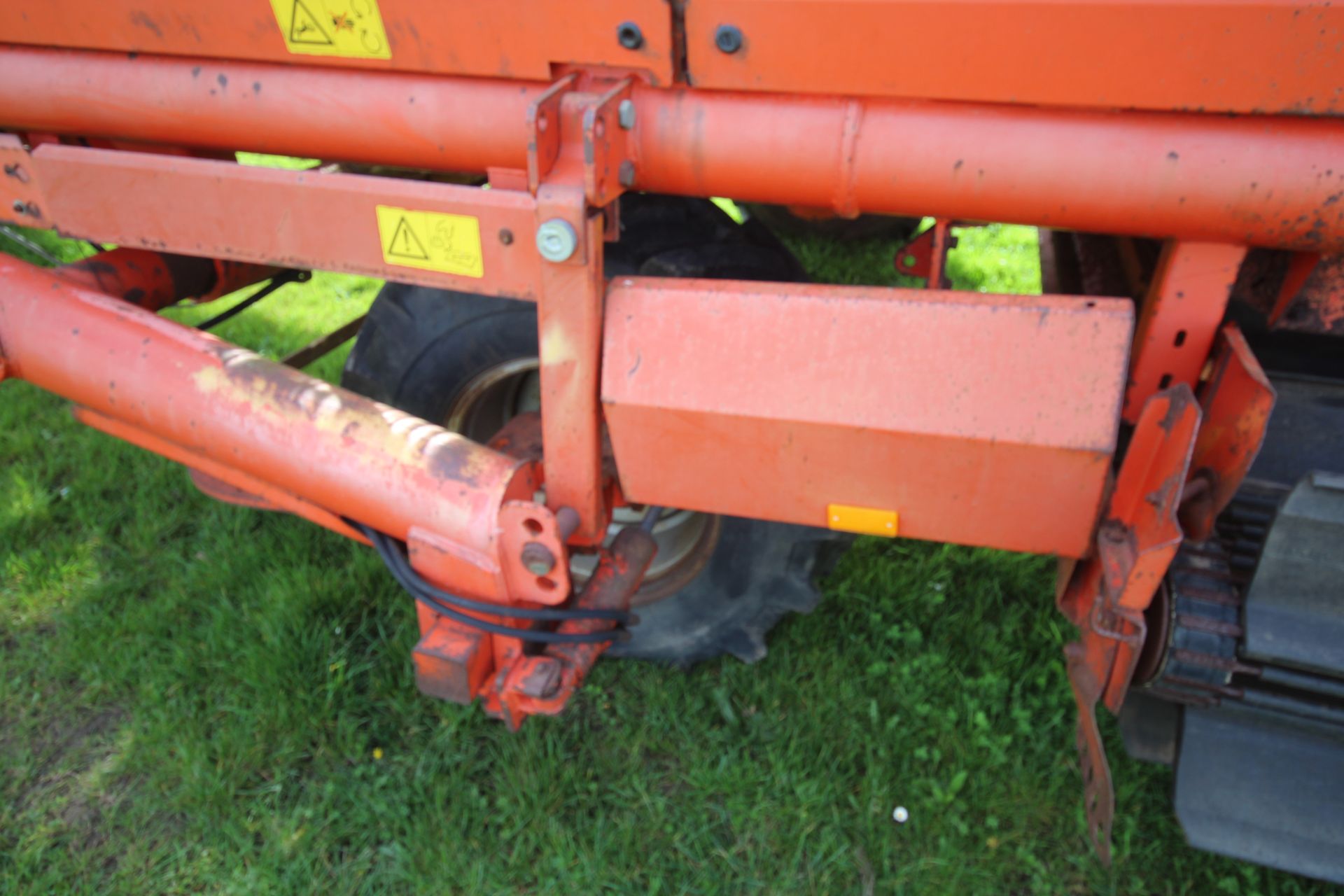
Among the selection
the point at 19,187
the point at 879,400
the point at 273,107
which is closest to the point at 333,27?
the point at 273,107

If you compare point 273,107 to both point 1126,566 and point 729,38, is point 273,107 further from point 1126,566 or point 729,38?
point 1126,566

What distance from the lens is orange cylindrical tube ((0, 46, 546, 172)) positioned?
5.10ft

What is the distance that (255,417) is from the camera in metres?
1.70

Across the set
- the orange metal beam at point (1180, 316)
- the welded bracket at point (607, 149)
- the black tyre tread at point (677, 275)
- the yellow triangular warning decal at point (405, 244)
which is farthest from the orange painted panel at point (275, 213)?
the orange metal beam at point (1180, 316)

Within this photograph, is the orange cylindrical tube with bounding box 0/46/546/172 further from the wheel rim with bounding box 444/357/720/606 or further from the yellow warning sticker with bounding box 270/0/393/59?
the wheel rim with bounding box 444/357/720/606

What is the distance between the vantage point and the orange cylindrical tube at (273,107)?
1556mm

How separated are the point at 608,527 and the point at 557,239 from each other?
95 centimetres

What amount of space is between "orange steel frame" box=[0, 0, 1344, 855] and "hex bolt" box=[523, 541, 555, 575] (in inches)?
0.6

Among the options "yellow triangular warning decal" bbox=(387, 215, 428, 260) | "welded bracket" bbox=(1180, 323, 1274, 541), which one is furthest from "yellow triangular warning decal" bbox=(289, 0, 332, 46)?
"welded bracket" bbox=(1180, 323, 1274, 541)

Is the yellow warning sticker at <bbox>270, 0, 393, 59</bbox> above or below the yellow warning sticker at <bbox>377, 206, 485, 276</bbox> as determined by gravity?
above

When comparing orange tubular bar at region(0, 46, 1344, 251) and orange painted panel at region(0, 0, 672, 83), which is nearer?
orange tubular bar at region(0, 46, 1344, 251)

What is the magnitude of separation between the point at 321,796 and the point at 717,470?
1312 millimetres

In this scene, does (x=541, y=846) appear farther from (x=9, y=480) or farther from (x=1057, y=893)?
(x=9, y=480)

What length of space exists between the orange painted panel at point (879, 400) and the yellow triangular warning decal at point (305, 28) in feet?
2.21
